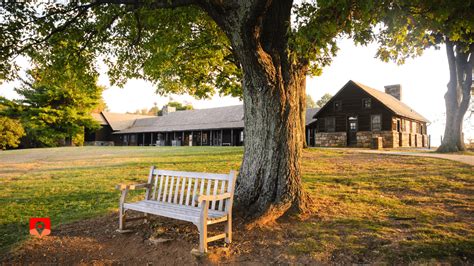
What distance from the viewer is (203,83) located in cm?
1814

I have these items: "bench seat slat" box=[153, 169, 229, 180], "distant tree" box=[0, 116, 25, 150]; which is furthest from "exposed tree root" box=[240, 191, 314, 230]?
"distant tree" box=[0, 116, 25, 150]

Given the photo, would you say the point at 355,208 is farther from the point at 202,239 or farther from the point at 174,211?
the point at 174,211

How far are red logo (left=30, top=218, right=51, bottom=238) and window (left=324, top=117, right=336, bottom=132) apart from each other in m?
27.6

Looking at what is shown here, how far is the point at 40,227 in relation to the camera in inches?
232

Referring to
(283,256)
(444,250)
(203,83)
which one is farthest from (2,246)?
(203,83)

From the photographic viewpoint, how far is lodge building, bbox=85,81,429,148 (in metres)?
28.4

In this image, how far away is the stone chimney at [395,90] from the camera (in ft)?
128

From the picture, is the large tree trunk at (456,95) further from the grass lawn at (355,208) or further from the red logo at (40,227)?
the red logo at (40,227)

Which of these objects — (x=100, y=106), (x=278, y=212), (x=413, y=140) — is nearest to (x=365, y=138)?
(x=413, y=140)

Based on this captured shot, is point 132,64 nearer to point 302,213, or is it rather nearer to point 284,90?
point 284,90

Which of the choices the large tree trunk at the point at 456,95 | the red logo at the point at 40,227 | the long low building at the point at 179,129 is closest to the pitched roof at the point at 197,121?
the long low building at the point at 179,129

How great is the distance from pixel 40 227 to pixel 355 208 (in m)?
6.17

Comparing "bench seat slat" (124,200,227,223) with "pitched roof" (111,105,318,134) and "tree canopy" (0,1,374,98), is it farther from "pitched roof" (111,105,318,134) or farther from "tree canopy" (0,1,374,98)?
"pitched roof" (111,105,318,134)

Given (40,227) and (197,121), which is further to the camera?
(197,121)
